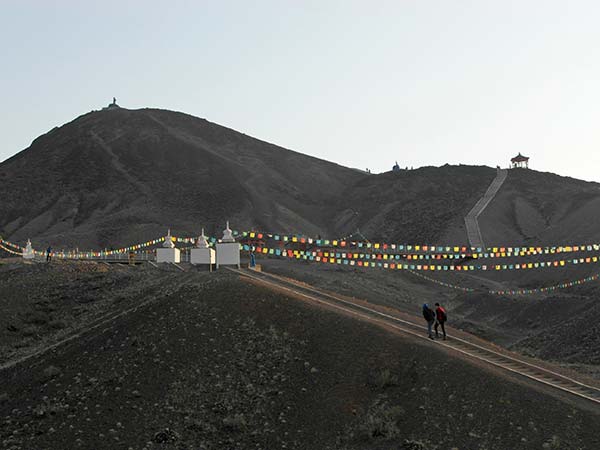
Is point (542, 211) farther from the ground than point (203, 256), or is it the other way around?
point (542, 211)

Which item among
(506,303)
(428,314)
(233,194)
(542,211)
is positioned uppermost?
(233,194)

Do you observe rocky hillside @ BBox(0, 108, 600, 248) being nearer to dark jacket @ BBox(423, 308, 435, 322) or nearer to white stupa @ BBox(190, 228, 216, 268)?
white stupa @ BBox(190, 228, 216, 268)

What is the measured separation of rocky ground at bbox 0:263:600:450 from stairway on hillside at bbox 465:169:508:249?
54903 millimetres

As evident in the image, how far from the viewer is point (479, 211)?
285ft

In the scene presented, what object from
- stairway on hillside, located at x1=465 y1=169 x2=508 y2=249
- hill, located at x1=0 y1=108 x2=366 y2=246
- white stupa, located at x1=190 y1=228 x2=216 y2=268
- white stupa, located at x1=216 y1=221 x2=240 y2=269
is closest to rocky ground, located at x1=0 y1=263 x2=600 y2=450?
white stupa, located at x1=216 y1=221 x2=240 y2=269

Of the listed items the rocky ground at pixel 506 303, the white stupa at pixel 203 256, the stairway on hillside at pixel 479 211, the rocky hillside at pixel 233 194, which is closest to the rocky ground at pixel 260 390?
the rocky ground at pixel 506 303

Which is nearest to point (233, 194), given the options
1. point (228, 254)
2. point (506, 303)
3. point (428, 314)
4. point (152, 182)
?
point (152, 182)

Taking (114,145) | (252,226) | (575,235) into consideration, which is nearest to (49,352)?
(575,235)

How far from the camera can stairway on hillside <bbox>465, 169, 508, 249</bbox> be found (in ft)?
251

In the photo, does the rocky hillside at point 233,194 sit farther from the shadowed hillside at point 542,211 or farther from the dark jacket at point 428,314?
the dark jacket at point 428,314

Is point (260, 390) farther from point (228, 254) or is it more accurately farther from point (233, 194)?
point (233, 194)

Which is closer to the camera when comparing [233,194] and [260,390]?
[260,390]

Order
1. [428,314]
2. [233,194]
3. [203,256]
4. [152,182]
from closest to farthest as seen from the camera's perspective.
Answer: [428,314]
[203,256]
[233,194]
[152,182]

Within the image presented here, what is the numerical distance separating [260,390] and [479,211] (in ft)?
238
